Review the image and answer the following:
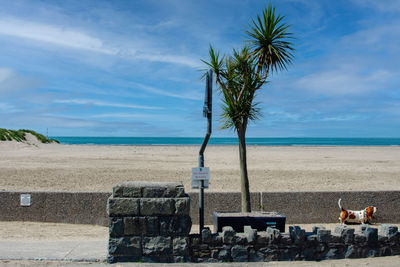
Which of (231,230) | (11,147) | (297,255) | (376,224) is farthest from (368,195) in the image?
(11,147)

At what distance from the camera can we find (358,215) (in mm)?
8117

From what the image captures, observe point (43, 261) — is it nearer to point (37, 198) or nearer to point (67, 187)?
point (37, 198)

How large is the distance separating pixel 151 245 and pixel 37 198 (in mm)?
3821

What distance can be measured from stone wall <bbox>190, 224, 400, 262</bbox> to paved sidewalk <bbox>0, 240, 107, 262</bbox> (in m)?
1.55

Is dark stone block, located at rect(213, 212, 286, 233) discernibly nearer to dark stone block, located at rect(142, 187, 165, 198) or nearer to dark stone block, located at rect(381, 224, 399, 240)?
dark stone block, located at rect(142, 187, 165, 198)

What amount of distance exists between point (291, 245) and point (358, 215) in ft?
10.8

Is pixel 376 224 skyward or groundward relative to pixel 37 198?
groundward

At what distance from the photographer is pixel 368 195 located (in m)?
8.55

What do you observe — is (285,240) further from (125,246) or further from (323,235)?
(125,246)

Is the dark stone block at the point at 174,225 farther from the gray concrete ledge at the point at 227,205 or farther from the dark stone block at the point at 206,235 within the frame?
Answer: the gray concrete ledge at the point at 227,205

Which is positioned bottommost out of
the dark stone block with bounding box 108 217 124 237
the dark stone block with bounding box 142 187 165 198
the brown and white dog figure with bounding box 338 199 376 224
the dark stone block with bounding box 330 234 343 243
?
the brown and white dog figure with bounding box 338 199 376 224

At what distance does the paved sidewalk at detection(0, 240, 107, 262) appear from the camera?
543 centimetres

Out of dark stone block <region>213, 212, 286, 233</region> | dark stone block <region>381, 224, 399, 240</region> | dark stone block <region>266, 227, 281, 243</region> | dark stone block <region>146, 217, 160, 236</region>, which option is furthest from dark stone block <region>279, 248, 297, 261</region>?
dark stone block <region>146, 217, 160, 236</region>

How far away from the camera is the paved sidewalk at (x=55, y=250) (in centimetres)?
543
